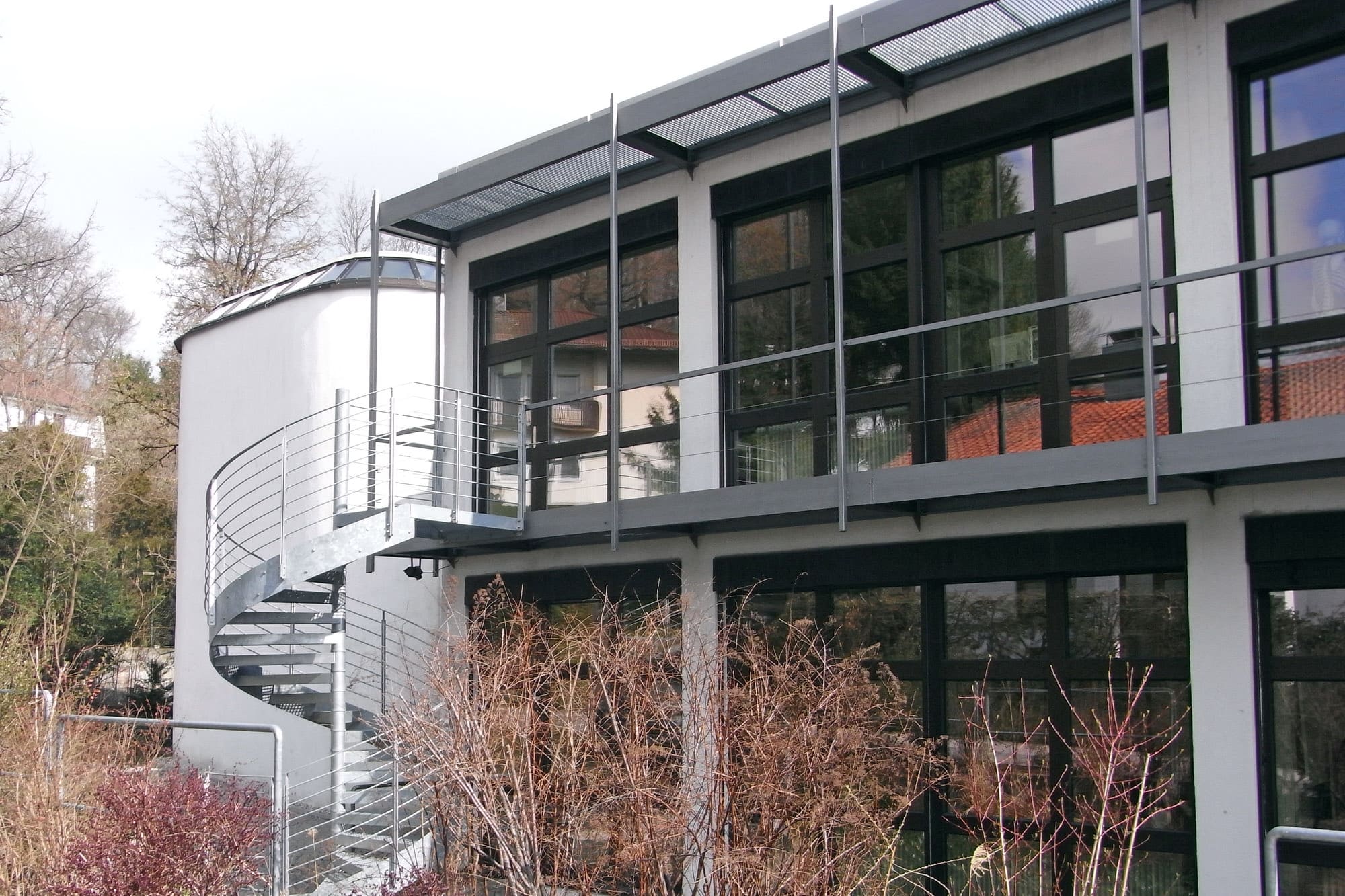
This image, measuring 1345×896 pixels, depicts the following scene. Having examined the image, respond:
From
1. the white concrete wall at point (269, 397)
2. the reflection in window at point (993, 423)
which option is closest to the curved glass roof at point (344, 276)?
the white concrete wall at point (269, 397)

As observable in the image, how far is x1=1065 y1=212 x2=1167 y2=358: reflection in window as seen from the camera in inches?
311

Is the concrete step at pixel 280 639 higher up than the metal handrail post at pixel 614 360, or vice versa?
the metal handrail post at pixel 614 360

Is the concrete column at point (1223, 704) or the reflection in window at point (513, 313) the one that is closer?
the concrete column at point (1223, 704)

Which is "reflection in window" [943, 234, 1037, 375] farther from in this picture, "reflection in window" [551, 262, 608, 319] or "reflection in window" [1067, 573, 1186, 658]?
"reflection in window" [551, 262, 608, 319]

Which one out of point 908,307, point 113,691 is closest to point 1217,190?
point 908,307

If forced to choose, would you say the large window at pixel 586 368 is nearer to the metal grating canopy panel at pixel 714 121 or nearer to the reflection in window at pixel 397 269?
the metal grating canopy panel at pixel 714 121

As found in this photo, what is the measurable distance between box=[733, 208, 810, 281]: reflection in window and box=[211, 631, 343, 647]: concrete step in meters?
4.84

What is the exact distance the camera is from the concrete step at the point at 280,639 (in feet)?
34.8

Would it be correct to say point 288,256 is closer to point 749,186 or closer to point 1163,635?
point 749,186

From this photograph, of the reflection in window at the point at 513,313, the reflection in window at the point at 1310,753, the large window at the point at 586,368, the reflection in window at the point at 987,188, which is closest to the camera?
the reflection in window at the point at 1310,753

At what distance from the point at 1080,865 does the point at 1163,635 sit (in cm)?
155

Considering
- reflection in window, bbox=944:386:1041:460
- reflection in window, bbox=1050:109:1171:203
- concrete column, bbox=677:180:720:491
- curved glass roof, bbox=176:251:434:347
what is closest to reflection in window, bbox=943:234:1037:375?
reflection in window, bbox=944:386:1041:460

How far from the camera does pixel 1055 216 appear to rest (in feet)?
27.7

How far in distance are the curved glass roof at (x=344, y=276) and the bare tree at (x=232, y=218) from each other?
11983 millimetres
